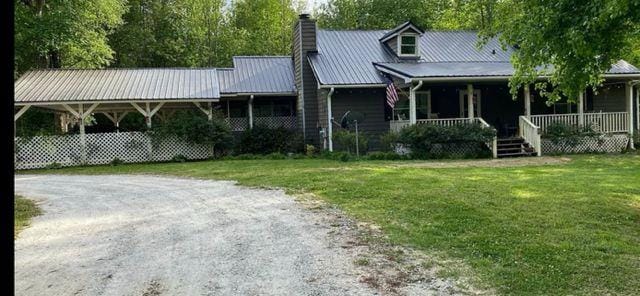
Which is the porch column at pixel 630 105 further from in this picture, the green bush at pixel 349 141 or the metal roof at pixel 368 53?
the green bush at pixel 349 141

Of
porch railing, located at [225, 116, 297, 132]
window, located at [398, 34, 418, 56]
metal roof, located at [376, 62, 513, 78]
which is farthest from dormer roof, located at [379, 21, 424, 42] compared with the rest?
porch railing, located at [225, 116, 297, 132]

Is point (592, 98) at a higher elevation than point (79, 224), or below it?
higher

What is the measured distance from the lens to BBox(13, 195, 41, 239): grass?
7535 mm

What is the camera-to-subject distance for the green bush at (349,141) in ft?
57.4

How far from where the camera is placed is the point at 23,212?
863 centimetres

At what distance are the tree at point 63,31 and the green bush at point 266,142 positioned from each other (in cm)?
975

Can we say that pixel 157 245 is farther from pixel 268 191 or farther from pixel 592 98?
pixel 592 98

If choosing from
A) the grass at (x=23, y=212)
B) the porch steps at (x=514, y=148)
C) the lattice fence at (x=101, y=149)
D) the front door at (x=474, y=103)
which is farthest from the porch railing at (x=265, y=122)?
the grass at (x=23, y=212)

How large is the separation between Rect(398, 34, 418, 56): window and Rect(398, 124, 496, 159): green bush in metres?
5.28

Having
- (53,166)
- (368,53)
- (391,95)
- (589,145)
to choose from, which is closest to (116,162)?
(53,166)

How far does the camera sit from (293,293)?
4336 mm

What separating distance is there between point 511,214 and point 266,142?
45.4ft
